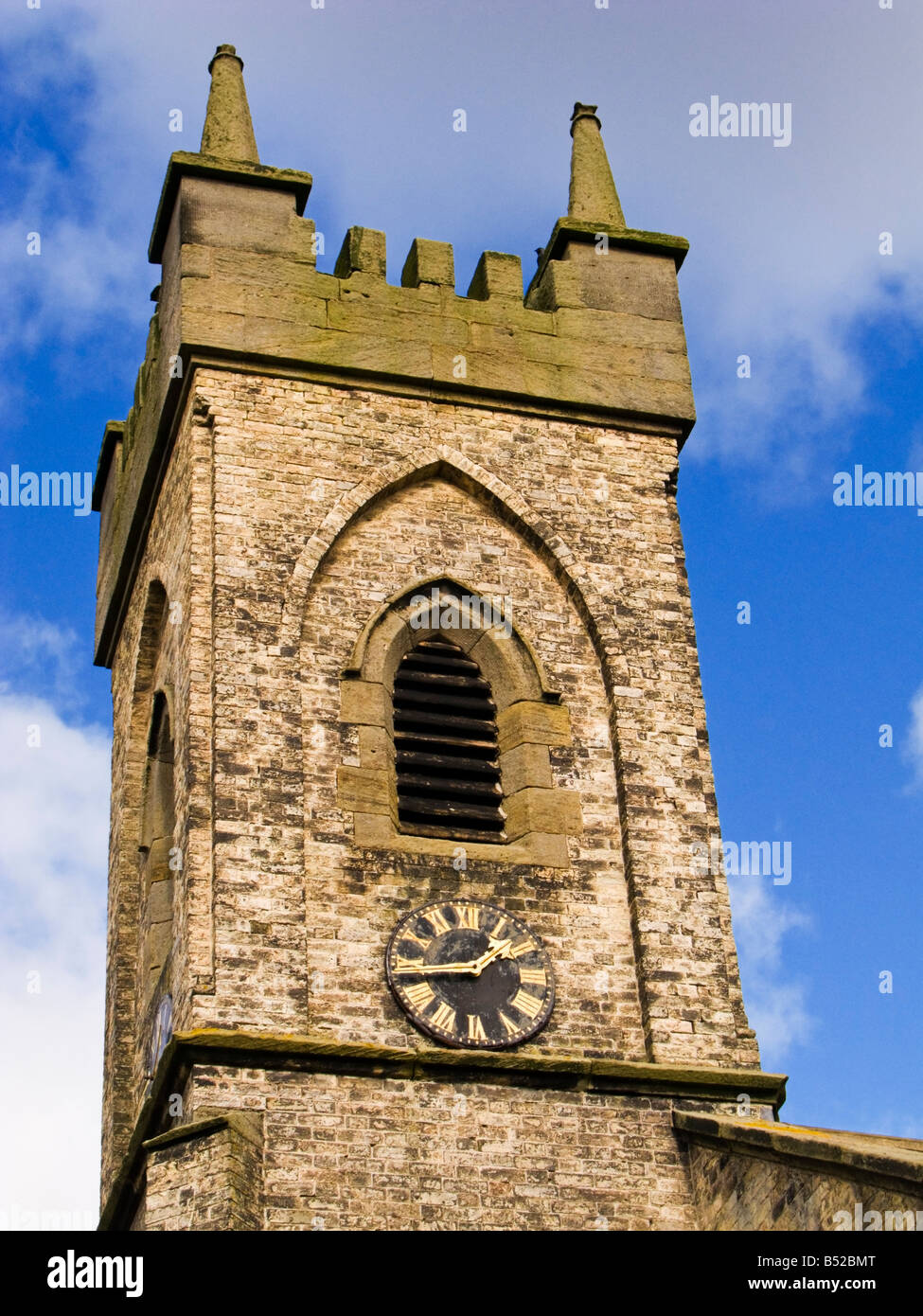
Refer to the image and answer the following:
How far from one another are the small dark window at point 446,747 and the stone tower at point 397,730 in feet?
0.10

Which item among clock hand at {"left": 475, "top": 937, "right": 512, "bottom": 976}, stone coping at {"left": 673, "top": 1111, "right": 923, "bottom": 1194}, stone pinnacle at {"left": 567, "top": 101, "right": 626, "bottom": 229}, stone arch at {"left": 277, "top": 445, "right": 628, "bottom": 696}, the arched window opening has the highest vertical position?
stone pinnacle at {"left": 567, "top": 101, "right": 626, "bottom": 229}

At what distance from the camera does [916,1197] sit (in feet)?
42.8

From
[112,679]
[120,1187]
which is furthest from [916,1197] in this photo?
[112,679]

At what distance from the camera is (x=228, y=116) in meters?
21.2

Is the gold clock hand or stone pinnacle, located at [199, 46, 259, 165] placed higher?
stone pinnacle, located at [199, 46, 259, 165]

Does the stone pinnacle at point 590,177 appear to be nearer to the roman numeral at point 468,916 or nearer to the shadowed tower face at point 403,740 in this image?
the shadowed tower face at point 403,740

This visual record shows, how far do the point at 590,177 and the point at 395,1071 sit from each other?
9.72 meters

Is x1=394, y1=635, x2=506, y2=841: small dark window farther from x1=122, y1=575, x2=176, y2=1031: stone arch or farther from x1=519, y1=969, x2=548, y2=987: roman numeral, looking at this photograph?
x1=122, y1=575, x2=176, y2=1031: stone arch

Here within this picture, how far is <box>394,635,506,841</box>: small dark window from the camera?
1783 centimetres

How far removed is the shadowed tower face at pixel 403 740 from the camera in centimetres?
1590

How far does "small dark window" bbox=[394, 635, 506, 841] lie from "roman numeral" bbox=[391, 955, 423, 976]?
1.20 meters

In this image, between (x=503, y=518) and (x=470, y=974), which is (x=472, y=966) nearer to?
(x=470, y=974)

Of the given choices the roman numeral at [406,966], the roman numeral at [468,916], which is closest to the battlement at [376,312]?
the roman numeral at [468,916]

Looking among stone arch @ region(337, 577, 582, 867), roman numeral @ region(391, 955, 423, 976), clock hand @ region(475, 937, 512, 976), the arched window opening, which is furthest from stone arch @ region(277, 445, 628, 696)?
roman numeral @ region(391, 955, 423, 976)
